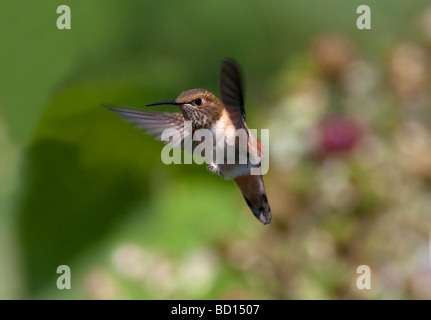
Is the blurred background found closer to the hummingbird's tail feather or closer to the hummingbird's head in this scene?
the hummingbird's tail feather

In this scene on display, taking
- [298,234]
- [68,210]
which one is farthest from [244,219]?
[68,210]

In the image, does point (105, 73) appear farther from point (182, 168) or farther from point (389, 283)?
point (389, 283)

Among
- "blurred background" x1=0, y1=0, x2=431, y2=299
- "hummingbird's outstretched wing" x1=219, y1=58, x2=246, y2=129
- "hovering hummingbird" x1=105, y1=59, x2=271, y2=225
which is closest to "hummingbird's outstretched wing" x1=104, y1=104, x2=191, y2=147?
"hovering hummingbird" x1=105, y1=59, x2=271, y2=225

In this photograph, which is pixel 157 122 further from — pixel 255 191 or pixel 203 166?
pixel 203 166

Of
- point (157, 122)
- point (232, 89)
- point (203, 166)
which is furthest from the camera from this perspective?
point (203, 166)

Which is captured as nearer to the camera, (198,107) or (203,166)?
(198,107)

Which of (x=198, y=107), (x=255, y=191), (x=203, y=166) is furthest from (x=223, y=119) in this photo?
(x=203, y=166)

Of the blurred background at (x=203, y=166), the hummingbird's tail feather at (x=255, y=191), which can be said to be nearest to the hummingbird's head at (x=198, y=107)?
the hummingbird's tail feather at (x=255, y=191)
